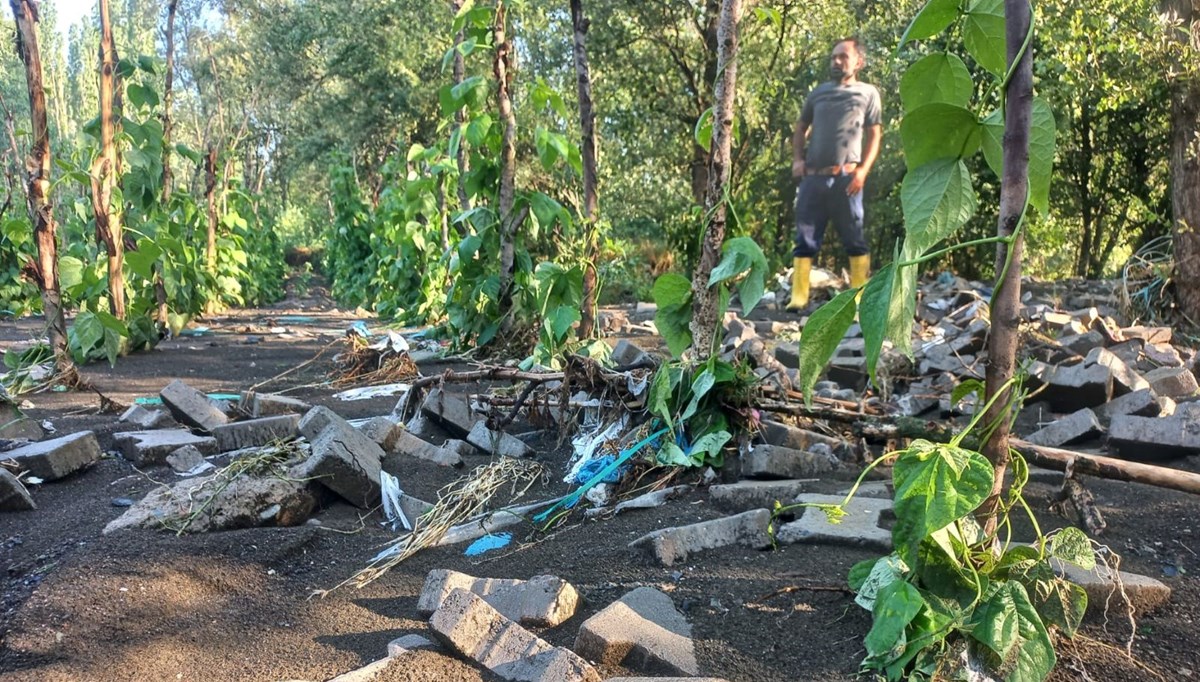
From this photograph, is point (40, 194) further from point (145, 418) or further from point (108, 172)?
point (145, 418)

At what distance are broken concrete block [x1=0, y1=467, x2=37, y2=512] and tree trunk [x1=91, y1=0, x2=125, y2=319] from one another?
386cm

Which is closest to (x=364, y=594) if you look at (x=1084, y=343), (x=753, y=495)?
(x=753, y=495)

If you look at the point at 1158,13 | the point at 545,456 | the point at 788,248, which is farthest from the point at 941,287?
the point at 545,456

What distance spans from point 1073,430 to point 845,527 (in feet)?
5.54

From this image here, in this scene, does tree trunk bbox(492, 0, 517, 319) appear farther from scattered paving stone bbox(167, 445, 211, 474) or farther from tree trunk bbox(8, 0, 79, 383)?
scattered paving stone bbox(167, 445, 211, 474)

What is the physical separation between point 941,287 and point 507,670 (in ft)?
27.1

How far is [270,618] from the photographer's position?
2369mm

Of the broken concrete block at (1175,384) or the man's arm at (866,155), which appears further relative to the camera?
the man's arm at (866,155)

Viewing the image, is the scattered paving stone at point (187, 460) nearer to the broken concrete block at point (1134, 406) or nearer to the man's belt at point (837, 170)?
the broken concrete block at point (1134, 406)

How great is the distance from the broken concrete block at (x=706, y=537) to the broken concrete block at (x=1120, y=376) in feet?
8.50

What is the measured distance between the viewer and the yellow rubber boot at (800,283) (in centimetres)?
791

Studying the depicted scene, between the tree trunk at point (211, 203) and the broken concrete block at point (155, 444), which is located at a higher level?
the tree trunk at point (211, 203)

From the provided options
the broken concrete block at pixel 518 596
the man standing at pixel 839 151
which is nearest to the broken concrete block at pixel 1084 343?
the man standing at pixel 839 151

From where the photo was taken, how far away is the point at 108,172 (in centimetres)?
657
